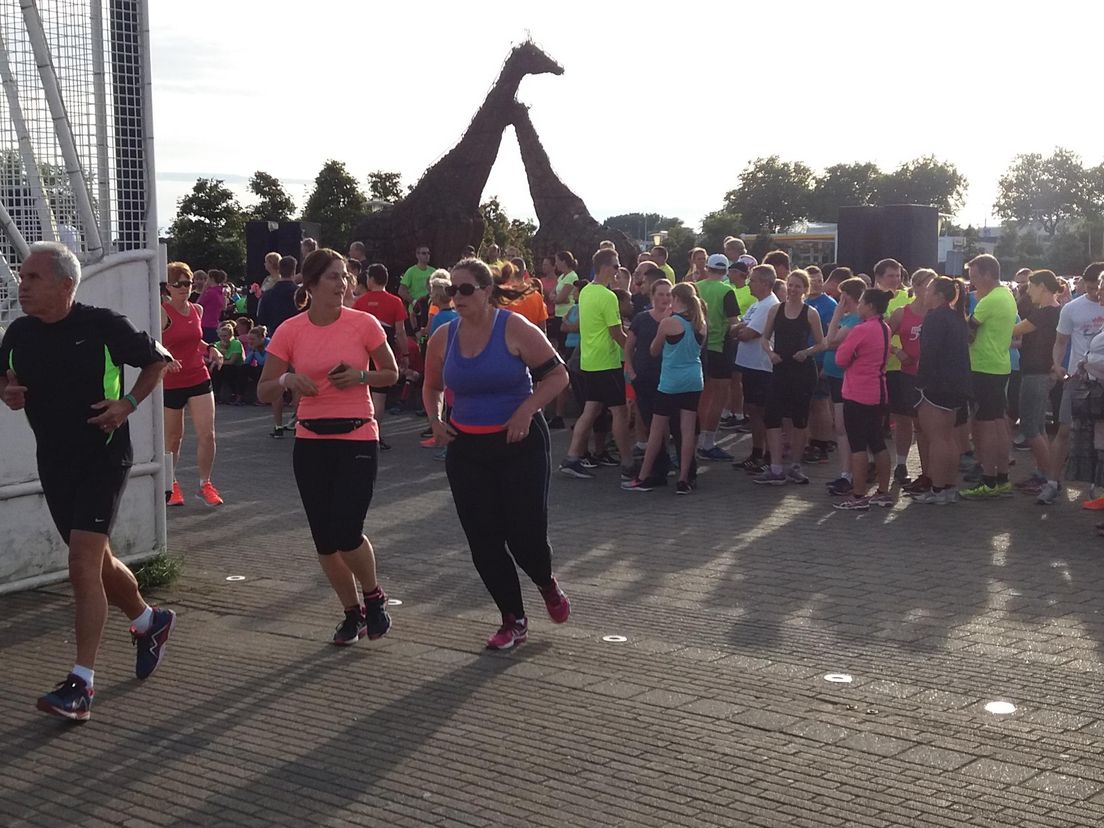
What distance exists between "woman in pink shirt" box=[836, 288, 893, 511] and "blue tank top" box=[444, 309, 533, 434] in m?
4.63

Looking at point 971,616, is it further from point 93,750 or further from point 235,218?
point 235,218

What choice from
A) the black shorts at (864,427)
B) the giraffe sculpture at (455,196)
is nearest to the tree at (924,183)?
the giraffe sculpture at (455,196)

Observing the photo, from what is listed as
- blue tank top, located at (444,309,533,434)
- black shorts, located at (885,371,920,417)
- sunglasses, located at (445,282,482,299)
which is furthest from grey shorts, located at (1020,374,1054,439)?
sunglasses, located at (445,282,482,299)

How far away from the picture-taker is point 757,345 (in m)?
12.2

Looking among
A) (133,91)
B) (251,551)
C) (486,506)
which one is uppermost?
(133,91)

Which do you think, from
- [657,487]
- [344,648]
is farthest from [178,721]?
[657,487]

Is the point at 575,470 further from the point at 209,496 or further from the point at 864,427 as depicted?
the point at 209,496

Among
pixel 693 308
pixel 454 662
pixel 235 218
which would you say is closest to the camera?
pixel 454 662

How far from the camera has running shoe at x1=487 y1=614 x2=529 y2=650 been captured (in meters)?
6.42

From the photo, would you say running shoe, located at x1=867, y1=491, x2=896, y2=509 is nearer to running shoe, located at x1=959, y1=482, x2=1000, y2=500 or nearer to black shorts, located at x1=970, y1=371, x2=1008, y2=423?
running shoe, located at x1=959, y1=482, x2=1000, y2=500

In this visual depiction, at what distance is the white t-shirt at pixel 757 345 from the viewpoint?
12.2 m

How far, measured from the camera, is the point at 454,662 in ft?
20.5

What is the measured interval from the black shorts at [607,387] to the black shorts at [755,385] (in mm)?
1147

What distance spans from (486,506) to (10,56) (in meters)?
3.65
